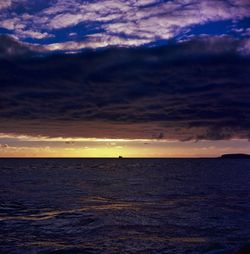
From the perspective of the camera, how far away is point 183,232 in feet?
92.9

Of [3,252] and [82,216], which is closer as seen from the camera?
[3,252]

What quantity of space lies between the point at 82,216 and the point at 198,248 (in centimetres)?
1446

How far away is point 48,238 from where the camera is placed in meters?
25.8

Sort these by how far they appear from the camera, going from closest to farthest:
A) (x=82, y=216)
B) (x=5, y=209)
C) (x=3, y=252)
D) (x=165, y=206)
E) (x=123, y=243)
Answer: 1. (x=3, y=252)
2. (x=123, y=243)
3. (x=82, y=216)
4. (x=5, y=209)
5. (x=165, y=206)

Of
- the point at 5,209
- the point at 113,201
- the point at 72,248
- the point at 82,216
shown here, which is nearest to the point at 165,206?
the point at 113,201

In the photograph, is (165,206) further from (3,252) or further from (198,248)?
(3,252)

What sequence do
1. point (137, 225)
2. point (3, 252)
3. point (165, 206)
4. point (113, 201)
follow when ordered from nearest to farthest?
point (3, 252)
point (137, 225)
point (165, 206)
point (113, 201)

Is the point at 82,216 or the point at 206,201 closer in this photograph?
the point at 82,216

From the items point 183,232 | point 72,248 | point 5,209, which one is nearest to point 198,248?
point 183,232

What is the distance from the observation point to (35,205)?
1665 inches

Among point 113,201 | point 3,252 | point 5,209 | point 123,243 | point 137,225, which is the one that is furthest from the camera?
point 113,201

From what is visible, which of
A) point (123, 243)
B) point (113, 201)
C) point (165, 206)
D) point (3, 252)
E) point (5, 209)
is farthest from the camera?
point (113, 201)

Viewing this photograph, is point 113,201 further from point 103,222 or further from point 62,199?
point 103,222

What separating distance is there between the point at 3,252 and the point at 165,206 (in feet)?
75.2
